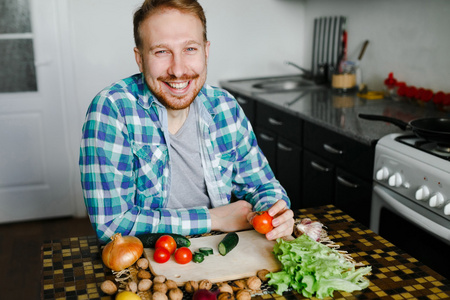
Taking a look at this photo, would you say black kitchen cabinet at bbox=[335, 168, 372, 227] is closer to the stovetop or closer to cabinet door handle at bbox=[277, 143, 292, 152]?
the stovetop

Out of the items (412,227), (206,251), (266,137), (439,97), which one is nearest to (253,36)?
(266,137)

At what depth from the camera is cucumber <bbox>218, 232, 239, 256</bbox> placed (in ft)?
4.23

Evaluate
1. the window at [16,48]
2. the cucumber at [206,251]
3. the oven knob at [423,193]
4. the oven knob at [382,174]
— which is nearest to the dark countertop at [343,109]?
the oven knob at [382,174]

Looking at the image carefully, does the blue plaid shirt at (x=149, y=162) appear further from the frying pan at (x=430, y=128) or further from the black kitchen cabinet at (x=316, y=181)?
the black kitchen cabinet at (x=316, y=181)

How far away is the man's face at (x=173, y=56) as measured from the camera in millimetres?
1511

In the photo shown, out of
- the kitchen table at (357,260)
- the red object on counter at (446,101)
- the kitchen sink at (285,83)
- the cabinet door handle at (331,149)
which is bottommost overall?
the cabinet door handle at (331,149)

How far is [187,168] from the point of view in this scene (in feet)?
5.65

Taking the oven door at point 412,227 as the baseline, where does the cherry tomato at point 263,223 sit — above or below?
above

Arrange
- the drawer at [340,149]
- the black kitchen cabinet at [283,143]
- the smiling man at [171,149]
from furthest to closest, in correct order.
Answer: the black kitchen cabinet at [283,143] → the drawer at [340,149] → the smiling man at [171,149]

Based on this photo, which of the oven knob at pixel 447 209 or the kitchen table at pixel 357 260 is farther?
the oven knob at pixel 447 209

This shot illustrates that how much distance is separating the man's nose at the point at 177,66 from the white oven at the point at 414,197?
103 centimetres

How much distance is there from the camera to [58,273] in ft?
4.04

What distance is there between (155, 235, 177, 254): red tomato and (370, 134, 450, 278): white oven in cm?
107

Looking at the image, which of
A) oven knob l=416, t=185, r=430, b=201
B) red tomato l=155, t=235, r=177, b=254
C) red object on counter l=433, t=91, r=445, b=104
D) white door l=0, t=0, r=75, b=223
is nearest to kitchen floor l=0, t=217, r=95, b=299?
white door l=0, t=0, r=75, b=223
